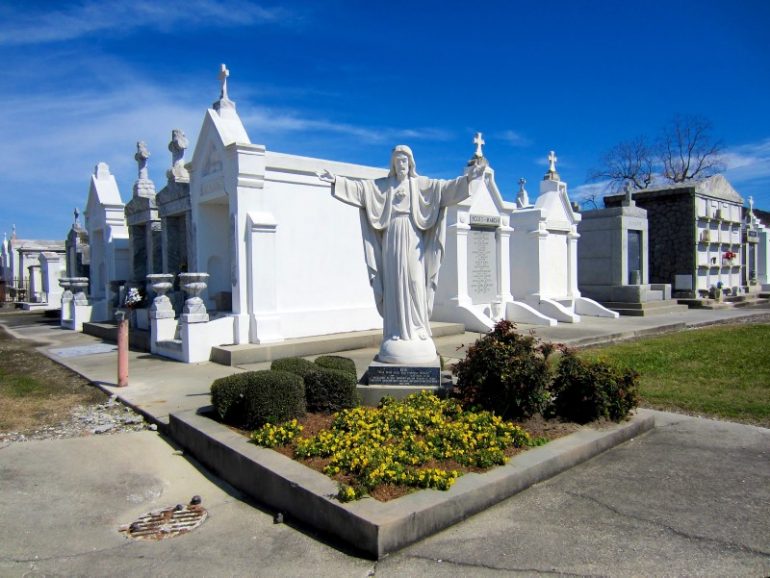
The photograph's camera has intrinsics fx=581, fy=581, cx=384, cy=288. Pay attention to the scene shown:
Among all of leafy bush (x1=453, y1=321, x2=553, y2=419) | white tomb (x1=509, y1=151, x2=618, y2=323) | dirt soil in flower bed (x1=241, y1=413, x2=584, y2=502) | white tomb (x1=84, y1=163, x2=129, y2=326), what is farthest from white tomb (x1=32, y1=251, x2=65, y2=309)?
leafy bush (x1=453, y1=321, x2=553, y2=419)

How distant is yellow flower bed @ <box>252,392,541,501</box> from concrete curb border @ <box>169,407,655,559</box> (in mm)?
132

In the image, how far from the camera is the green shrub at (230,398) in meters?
5.64

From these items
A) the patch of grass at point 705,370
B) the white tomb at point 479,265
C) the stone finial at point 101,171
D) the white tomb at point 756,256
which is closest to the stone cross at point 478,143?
the white tomb at point 479,265

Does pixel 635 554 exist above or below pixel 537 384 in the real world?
below

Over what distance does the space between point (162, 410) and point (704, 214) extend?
2453 centimetres

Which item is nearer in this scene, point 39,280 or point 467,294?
point 467,294

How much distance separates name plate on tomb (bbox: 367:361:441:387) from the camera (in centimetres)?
634

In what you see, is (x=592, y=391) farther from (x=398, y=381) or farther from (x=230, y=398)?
(x=230, y=398)

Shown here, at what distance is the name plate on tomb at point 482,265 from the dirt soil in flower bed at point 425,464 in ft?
30.6

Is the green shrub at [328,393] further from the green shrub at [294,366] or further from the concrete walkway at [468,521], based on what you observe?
the concrete walkway at [468,521]

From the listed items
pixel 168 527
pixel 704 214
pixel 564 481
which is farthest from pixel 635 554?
pixel 704 214

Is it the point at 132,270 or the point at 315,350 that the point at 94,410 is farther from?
the point at 132,270

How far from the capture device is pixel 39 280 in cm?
3222

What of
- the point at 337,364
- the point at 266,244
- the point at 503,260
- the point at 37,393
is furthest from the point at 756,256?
the point at 37,393
